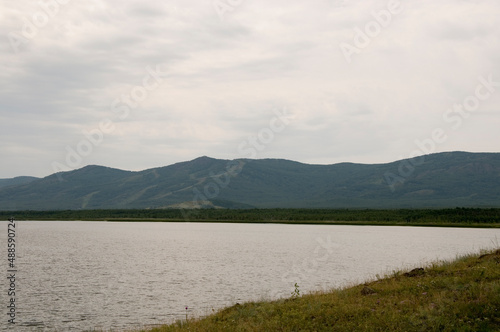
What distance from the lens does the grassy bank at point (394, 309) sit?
64.4 feet

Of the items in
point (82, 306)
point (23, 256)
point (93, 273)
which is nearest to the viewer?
point (82, 306)

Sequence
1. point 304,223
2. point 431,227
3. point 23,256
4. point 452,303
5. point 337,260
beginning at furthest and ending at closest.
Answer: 1. point 304,223
2. point 431,227
3. point 23,256
4. point 337,260
5. point 452,303

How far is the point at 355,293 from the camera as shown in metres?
26.4

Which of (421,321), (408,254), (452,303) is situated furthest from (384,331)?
(408,254)

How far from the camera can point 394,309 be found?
21625 millimetres

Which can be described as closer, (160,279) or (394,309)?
(394,309)

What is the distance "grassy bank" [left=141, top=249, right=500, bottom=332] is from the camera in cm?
1964

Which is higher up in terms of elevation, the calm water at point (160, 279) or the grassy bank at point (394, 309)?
the grassy bank at point (394, 309)

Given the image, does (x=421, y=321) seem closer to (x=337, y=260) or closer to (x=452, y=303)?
(x=452, y=303)

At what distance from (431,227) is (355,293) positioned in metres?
138

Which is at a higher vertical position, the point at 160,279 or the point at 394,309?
the point at 394,309

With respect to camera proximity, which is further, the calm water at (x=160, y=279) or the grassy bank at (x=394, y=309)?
the calm water at (x=160, y=279)

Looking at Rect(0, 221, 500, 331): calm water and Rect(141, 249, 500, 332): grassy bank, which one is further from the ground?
Rect(141, 249, 500, 332): grassy bank

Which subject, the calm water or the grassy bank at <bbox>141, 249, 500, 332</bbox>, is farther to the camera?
the calm water
